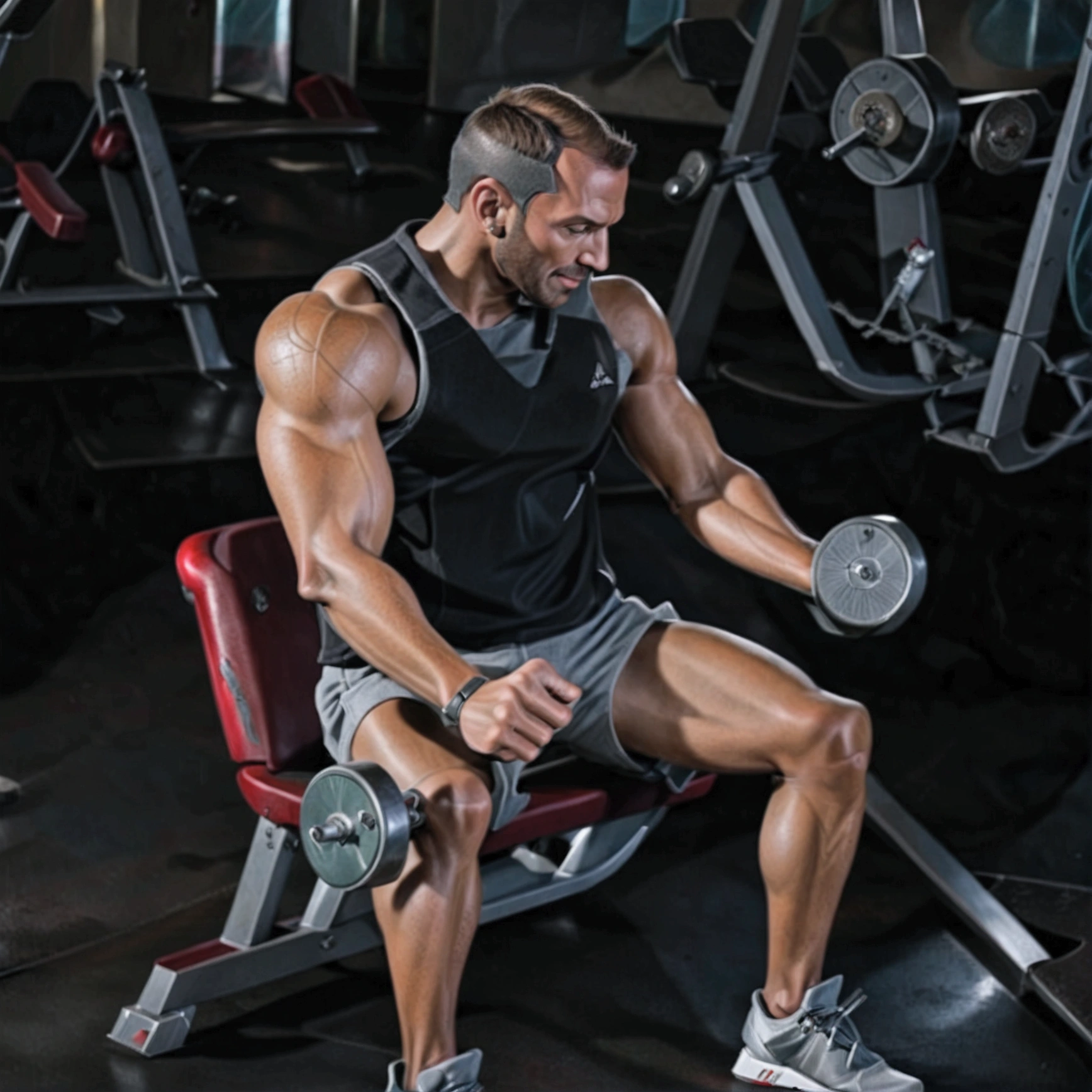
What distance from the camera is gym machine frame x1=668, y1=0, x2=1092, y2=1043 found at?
379cm

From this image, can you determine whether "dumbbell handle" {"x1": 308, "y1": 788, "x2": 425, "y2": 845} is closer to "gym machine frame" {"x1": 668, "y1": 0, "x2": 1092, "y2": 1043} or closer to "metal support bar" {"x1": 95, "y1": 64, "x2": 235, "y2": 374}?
"gym machine frame" {"x1": 668, "y1": 0, "x2": 1092, "y2": 1043}

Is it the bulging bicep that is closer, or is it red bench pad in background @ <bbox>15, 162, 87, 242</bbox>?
the bulging bicep

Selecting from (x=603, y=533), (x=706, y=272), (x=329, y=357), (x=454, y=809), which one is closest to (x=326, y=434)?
(x=329, y=357)

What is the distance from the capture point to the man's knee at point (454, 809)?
1.96 m

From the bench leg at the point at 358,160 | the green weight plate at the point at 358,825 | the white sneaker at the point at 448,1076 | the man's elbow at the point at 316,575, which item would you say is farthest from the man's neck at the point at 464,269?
the bench leg at the point at 358,160

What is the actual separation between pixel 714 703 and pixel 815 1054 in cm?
45

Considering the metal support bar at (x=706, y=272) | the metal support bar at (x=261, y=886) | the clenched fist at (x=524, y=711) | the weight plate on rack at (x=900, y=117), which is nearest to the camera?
the clenched fist at (x=524, y=711)

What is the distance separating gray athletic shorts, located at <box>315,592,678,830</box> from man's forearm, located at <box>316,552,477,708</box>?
0.50 feet

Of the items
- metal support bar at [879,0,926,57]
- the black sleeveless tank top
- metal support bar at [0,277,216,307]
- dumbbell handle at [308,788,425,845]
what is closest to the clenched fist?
dumbbell handle at [308,788,425,845]

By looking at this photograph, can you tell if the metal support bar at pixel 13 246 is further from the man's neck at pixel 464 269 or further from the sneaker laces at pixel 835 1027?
the sneaker laces at pixel 835 1027

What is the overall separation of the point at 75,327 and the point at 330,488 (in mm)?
2582

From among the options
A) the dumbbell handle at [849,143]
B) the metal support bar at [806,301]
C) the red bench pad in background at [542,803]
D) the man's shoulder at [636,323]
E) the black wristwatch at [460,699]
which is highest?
the man's shoulder at [636,323]

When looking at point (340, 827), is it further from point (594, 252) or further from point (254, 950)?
point (594, 252)

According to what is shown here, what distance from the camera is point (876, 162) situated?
158 inches
